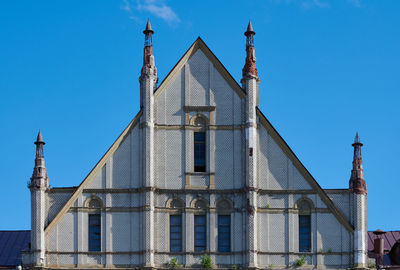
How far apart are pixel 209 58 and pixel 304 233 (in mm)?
10895

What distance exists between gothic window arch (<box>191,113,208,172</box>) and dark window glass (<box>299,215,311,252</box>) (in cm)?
596

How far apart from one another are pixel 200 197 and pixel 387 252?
523 inches

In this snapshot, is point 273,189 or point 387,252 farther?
point 387,252

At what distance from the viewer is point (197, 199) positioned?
71.4 metres

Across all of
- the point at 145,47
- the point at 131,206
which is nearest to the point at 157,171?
the point at 131,206

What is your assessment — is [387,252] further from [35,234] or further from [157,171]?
[35,234]

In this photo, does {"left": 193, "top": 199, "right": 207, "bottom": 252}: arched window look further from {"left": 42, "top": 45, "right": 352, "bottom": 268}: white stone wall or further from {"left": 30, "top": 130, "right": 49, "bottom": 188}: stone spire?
{"left": 30, "top": 130, "right": 49, "bottom": 188}: stone spire

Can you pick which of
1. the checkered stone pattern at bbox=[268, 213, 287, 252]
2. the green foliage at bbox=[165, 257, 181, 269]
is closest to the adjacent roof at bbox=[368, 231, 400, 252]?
the checkered stone pattern at bbox=[268, 213, 287, 252]

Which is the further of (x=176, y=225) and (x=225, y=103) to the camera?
(x=225, y=103)

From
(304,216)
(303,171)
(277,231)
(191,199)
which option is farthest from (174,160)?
(304,216)

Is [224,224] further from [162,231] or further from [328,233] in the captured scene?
[328,233]

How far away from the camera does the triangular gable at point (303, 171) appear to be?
7131cm

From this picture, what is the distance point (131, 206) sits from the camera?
70875 mm

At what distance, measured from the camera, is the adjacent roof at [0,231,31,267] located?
75.8 metres
